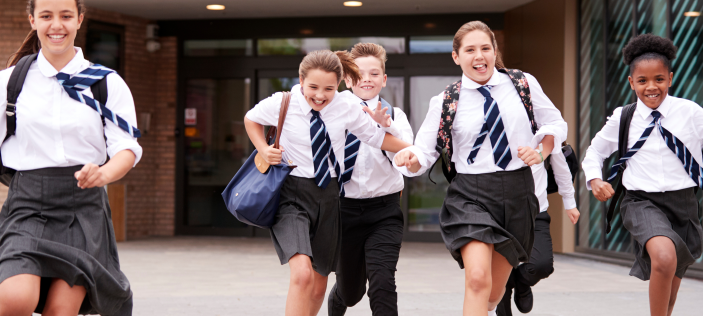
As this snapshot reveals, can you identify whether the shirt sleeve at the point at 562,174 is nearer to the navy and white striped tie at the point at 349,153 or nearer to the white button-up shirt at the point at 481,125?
the white button-up shirt at the point at 481,125

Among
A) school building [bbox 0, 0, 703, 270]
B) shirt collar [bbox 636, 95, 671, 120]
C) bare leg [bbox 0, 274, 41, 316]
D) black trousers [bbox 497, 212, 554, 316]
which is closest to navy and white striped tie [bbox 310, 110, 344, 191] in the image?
bare leg [bbox 0, 274, 41, 316]

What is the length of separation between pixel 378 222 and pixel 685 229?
1898mm

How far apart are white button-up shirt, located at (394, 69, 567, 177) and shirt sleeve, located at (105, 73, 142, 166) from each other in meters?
1.54

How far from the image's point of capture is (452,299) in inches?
280

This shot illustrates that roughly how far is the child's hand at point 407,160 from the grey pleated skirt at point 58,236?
1541 mm

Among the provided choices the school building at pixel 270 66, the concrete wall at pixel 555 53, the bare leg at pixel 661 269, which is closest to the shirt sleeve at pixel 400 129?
the bare leg at pixel 661 269

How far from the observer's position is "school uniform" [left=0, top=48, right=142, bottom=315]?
3.07m

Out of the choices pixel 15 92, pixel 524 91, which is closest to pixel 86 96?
pixel 15 92

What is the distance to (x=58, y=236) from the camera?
10.2ft

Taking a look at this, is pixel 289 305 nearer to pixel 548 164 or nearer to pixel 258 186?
pixel 258 186

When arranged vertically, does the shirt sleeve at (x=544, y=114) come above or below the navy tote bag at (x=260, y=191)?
above

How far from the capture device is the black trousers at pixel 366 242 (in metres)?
4.69

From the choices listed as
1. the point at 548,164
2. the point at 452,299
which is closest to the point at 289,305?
the point at 548,164

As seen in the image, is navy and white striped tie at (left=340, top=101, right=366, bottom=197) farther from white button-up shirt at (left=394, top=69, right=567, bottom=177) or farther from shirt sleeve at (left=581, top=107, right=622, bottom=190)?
shirt sleeve at (left=581, top=107, right=622, bottom=190)
